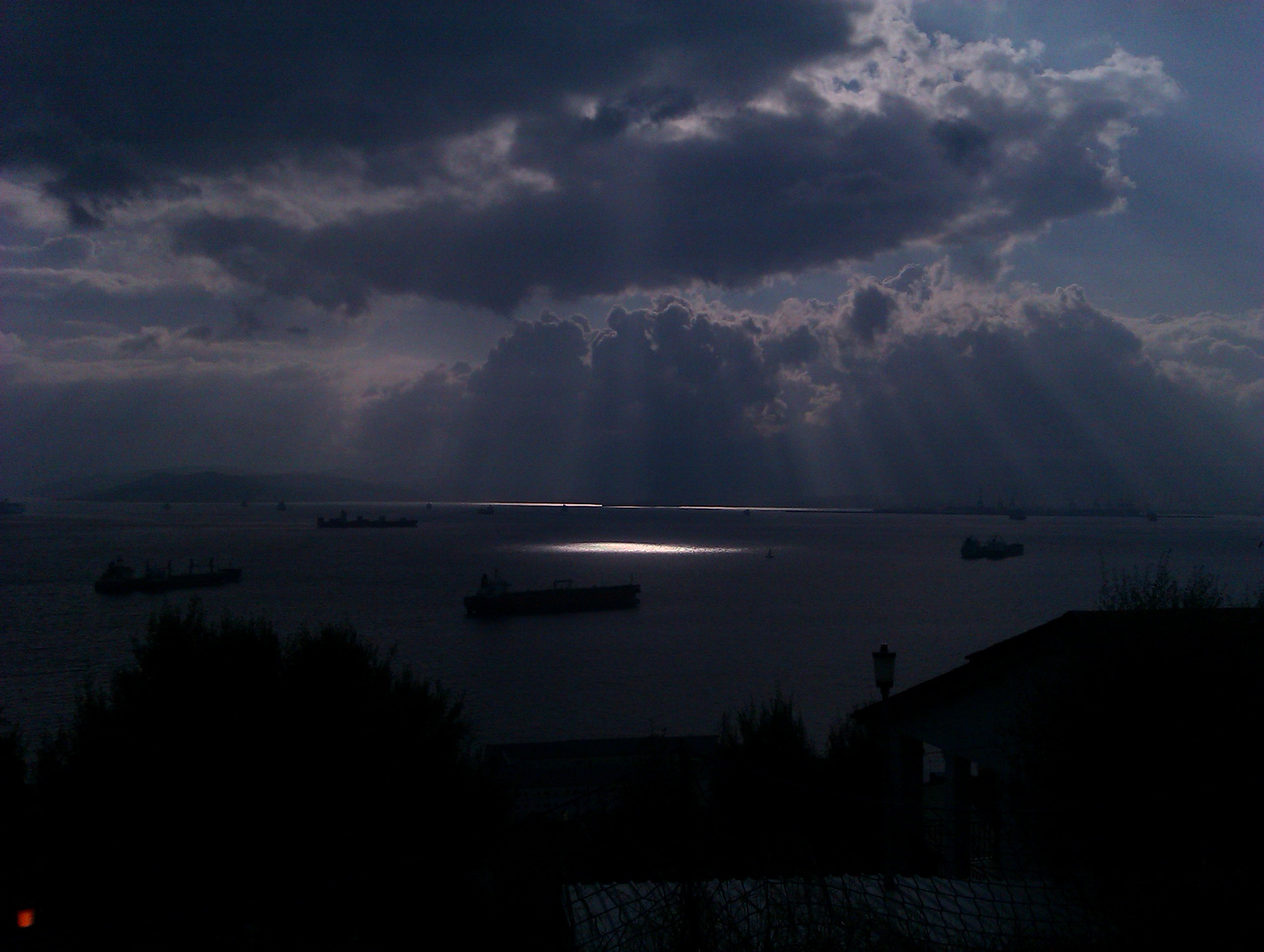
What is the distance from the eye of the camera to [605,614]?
7038cm

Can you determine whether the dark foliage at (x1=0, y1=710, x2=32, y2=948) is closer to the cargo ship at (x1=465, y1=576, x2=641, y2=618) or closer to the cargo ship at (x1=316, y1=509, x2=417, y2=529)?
the cargo ship at (x1=465, y1=576, x2=641, y2=618)

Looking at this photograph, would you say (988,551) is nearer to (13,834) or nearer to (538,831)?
(13,834)

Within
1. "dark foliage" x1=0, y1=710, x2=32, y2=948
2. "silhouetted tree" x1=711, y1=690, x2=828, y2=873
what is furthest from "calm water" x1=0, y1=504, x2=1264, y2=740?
"silhouetted tree" x1=711, y1=690, x2=828, y2=873

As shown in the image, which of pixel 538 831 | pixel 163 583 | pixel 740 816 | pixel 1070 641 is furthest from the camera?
pixel 163 583

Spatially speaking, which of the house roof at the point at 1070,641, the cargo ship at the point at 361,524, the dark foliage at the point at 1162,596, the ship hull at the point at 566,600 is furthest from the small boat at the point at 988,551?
the house roof at the point at 1070,641

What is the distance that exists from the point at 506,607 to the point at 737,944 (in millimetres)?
66078

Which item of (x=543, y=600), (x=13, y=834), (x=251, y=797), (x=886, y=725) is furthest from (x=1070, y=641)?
(x=543, y=600)

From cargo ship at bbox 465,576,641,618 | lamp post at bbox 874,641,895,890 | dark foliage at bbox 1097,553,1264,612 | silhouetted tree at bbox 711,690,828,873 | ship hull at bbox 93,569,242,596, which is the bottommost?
cargo ship at bbox 465,576,641,618

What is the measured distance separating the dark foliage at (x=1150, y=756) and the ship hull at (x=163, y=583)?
79.0 m

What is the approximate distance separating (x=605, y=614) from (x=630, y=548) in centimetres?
8379

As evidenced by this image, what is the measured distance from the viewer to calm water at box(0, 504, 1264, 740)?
37.6 meters

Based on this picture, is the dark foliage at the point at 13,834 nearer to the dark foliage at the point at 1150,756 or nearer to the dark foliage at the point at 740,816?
the dark foliage at the point at 740,816

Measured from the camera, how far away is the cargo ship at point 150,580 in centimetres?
7294

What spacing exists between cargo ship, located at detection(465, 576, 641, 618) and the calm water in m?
2.30
